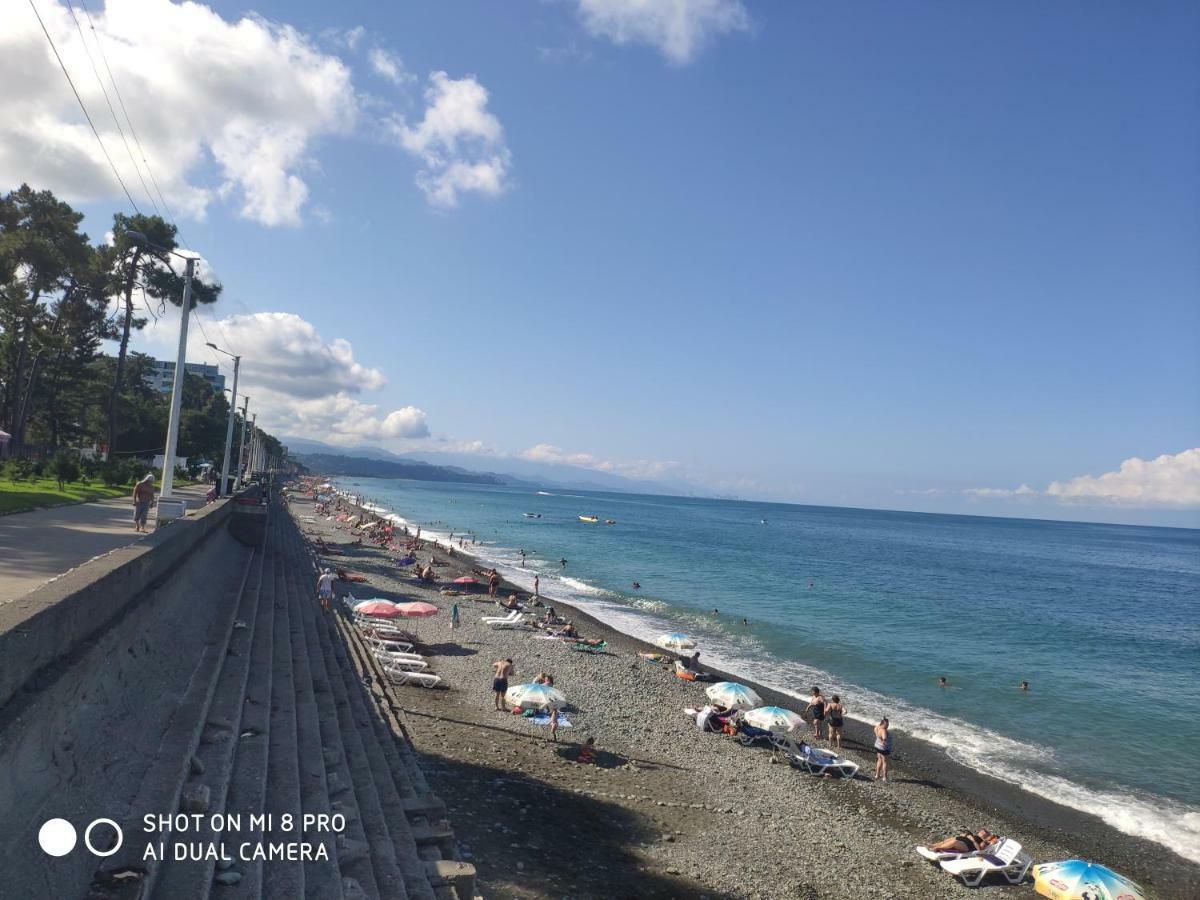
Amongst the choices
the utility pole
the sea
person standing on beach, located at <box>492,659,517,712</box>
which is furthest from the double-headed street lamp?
the sea

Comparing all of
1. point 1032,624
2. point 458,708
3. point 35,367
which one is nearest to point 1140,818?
point 458,708

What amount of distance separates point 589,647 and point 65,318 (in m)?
36.1

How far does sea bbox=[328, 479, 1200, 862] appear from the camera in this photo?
1930 centimetres

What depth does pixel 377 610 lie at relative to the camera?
2423 cm

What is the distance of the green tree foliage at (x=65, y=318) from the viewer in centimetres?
3238

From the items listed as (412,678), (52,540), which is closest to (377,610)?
(412,678)

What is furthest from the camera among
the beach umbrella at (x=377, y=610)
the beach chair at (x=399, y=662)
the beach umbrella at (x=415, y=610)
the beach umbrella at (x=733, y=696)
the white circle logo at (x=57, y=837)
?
the beach umbrella at (x=415, y=610)

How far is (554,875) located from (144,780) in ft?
19.7

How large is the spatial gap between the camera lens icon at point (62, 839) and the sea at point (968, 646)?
19.4 meters

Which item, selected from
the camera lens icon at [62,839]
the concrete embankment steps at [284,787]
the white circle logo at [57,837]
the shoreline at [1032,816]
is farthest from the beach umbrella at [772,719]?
the white circle logo at [57,837]

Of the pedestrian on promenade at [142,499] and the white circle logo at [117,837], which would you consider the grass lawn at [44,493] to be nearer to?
the pedestrian on promenade at [142,499]

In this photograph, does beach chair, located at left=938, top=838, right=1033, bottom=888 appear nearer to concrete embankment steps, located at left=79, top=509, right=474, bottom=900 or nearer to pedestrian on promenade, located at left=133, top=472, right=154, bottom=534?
concrete embankment steps, located at left=79, top=509, right=474, bottom=900

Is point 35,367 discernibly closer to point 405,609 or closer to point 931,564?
point 405,609

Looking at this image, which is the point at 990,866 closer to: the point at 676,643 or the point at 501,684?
the point at 501,684
